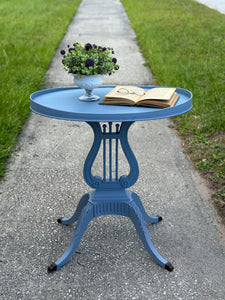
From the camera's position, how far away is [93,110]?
7.66 ft

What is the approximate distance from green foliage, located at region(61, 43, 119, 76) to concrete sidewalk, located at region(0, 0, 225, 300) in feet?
4.12

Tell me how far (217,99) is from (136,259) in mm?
3505

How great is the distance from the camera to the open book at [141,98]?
2.36m

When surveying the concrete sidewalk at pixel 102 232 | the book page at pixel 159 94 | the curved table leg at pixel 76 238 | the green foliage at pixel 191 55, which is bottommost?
the green foliage at pixel 191 55

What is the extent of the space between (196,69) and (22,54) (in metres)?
3.63

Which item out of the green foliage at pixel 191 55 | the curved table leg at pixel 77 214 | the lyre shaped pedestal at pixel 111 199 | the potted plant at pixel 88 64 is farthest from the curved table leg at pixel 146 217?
the green foliage at pixel 191 55

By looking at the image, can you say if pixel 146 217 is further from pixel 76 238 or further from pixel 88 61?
pixel 88 61

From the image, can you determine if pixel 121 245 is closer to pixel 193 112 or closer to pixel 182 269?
pixel 182 269

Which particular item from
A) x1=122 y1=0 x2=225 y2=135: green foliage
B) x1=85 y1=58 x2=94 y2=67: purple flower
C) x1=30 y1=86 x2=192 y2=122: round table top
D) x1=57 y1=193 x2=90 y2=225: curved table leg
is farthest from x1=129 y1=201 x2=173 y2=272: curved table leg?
x1=122 y1=0 x2=225 y2=135: green foliage

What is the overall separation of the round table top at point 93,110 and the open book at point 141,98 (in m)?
0.04

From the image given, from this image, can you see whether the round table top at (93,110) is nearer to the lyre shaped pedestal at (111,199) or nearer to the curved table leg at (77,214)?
the lyre shaped pedestal at (111,199)

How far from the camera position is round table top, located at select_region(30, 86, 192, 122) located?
7.26 ft

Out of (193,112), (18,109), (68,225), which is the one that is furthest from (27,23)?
(68,225)

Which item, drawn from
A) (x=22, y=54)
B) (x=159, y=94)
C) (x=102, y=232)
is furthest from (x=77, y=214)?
(x=22, y=54)
